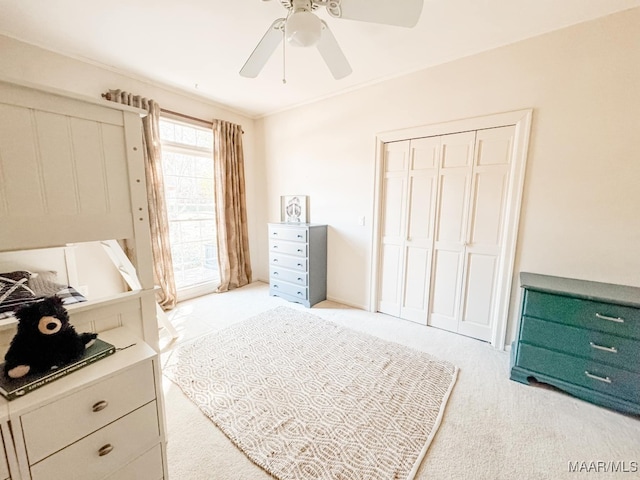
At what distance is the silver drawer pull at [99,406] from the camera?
884 millimetres

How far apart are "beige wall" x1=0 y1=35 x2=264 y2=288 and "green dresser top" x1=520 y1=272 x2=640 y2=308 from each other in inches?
134

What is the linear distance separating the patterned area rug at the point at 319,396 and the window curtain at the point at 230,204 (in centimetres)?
147

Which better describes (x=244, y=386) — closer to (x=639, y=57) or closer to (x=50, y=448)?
(x=50, y=448)

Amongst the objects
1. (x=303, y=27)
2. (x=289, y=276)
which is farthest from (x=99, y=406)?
(x=289, y=276)

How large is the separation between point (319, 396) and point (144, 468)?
1032 mm

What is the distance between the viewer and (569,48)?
6.31ft

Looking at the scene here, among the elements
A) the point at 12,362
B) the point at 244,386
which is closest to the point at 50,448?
the point at 12,362

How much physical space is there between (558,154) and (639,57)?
69 cm

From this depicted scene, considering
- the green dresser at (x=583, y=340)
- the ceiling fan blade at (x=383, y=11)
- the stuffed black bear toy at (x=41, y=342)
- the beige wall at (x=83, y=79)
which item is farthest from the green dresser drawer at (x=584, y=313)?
the beige wall at (x=83, y=79)

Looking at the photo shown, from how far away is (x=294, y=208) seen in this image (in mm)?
3807

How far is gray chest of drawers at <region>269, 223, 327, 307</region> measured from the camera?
3.27m

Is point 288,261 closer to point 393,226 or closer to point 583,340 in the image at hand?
point 393,226

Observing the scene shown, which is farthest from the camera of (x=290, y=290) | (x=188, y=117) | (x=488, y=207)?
(x=290, y=290)

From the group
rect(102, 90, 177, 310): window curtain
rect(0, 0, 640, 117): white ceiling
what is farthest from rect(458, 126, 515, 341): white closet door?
rect(102, 90, 177, 310): window curtain
